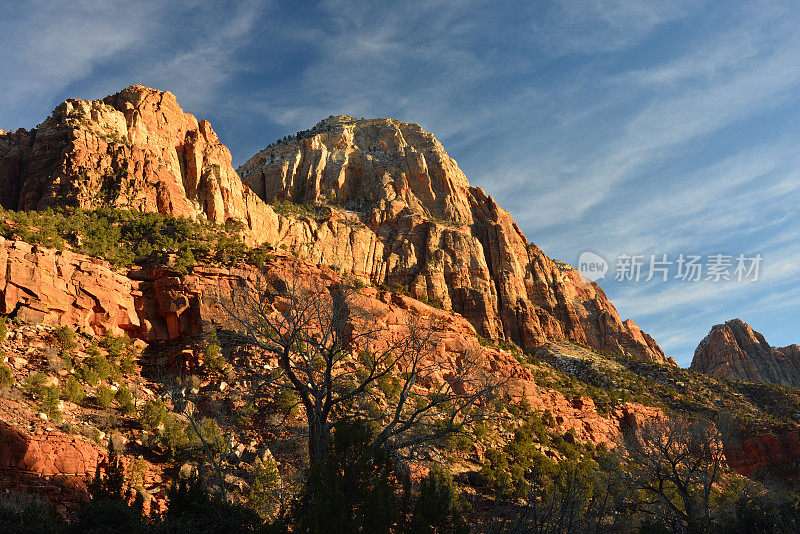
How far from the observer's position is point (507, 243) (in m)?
77.8

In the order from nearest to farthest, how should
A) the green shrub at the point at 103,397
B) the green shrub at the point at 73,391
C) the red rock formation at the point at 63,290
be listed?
the green shrub at the point at 73,391, the green shrub at the point at 103,397, the red rock formation at the point at 63,290

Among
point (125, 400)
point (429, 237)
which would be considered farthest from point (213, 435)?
point (429, 237)

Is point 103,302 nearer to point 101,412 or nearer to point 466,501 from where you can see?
point 101,412

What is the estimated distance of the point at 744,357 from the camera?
102625 millimetres

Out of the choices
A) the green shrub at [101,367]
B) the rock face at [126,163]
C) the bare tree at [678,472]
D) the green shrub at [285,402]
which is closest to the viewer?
the bare tree at [678,472]

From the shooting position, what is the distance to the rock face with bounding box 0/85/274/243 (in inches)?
1673

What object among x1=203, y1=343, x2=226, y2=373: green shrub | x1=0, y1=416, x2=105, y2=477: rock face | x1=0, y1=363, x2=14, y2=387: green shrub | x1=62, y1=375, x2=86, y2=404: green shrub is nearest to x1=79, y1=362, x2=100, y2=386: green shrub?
x1=62, y1=375, x2=86, y2=404: green shrub

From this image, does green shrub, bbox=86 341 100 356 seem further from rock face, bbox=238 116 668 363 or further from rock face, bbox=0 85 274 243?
rock face, bbox=238 116 668 363

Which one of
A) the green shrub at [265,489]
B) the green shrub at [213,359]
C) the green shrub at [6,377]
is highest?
the green shrub at [213,359]

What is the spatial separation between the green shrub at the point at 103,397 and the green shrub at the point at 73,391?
0.58 m

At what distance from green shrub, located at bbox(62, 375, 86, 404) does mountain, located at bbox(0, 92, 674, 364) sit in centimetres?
2456

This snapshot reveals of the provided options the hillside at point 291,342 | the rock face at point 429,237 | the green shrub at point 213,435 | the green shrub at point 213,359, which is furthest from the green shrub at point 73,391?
the rock face at point 429,237

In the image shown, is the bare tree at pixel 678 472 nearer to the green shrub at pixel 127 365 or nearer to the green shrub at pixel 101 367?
the green shrub at pixel 101 367

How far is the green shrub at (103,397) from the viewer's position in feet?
70.3
